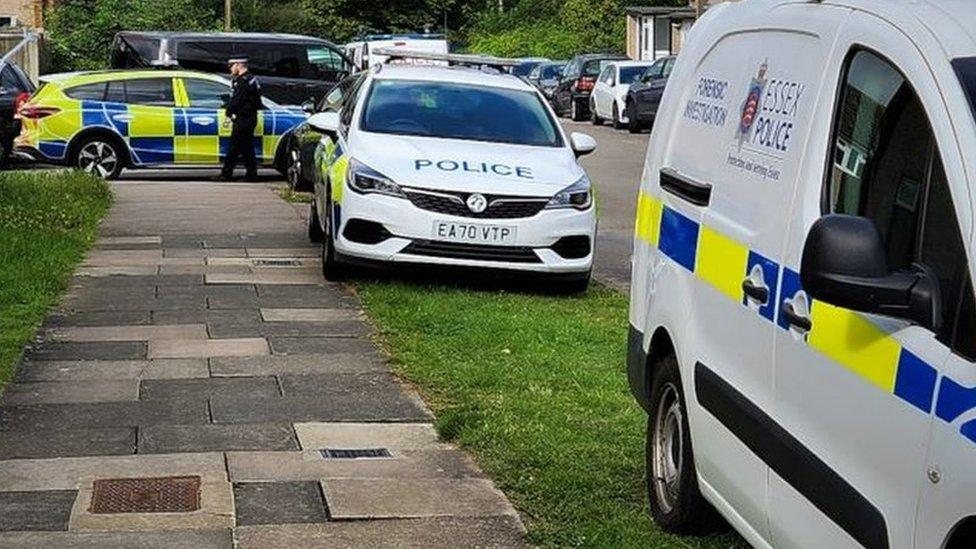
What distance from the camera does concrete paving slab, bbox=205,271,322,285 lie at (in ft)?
41.8

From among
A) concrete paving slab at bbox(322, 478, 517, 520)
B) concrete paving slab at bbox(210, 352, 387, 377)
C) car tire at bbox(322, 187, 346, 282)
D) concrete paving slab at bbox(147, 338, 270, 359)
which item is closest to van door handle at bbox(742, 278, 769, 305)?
concrete paving slab at bbox(322, 478, 517, 520)

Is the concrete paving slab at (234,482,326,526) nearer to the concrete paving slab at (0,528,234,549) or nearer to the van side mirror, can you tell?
the concrete paving slab at (0,528,234,549)

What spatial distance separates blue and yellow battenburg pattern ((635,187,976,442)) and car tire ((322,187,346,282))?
632 cm

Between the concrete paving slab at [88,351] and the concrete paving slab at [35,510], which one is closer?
the concrete paving slab at [35,510]

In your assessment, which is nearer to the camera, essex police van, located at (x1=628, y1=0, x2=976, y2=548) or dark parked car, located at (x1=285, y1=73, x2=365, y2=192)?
essex police van, located at (x1=628, y1=0, x2=976, y2=548)

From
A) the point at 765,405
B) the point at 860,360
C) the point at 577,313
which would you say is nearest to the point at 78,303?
the point at 577,313

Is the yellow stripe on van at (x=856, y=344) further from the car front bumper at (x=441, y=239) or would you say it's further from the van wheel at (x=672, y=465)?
the car front bumper at (x=441, y=239)

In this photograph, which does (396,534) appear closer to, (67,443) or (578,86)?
(67,443)

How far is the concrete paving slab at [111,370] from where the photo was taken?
891cm

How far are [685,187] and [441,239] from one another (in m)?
6.00

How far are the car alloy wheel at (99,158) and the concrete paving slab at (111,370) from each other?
48.4 feet

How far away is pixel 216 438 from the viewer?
299 inches

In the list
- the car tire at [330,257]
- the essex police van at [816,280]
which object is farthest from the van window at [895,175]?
the car tire at [330,257]

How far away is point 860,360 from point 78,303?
323 inches
